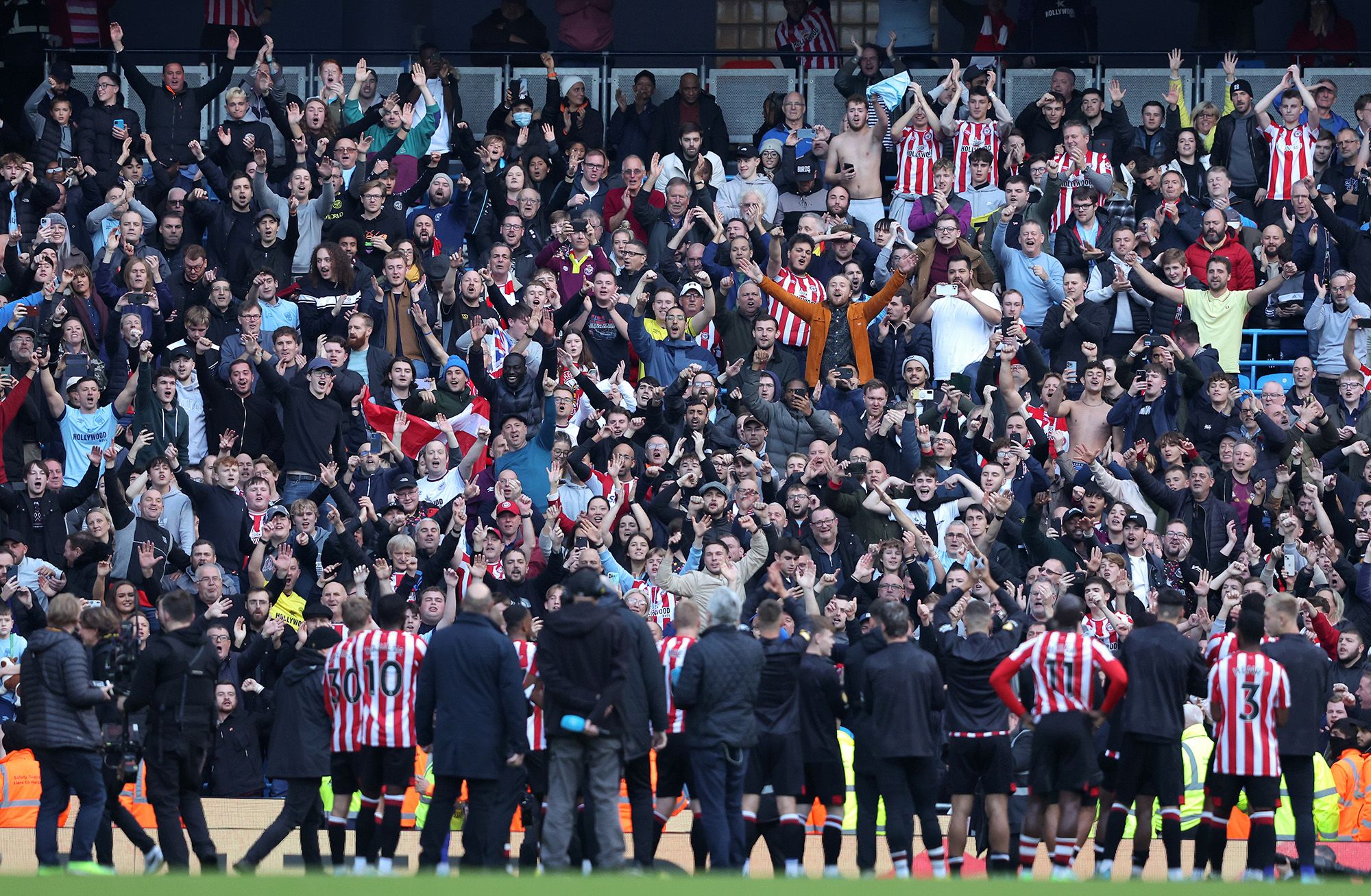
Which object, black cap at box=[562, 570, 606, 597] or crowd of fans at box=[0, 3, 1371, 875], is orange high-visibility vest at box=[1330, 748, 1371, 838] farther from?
black cap at box=[562, 570, 606, 597]

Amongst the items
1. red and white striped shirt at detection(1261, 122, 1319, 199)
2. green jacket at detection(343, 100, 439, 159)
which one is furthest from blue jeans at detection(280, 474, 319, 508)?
red and white striped shirt at detection(1261, 122, 1319, 199)

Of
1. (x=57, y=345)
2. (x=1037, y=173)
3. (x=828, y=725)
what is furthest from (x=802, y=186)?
(x=828, y=725)

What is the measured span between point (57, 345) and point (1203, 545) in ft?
29.9

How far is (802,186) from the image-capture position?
20922 mm

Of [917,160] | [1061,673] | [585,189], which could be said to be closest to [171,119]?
[585,189]

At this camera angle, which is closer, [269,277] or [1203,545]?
[1203,545]

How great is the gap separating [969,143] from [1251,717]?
9.93 m

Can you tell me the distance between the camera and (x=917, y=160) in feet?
69.5

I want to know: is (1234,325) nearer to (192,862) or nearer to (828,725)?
(828,725)

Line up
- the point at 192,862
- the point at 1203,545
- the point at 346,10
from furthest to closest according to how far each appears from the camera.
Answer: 1. the point at 346,10
2. the point at 1203,545
3. the point at 192,862

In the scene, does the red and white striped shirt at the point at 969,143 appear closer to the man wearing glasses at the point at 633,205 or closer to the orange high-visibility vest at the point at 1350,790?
the man wearing glasses at the point at 633,205

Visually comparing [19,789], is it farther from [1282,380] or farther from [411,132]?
[1282,380]

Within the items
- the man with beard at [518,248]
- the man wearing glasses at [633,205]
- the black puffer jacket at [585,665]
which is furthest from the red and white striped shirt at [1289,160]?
the black puffer jacket at [585,665]

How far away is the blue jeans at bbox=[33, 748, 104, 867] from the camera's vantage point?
12234 millimetres
